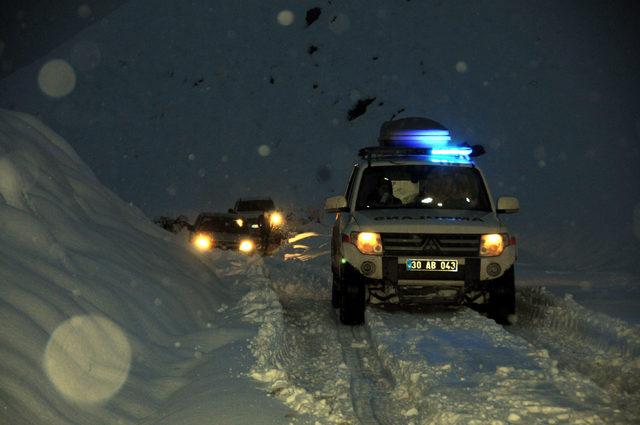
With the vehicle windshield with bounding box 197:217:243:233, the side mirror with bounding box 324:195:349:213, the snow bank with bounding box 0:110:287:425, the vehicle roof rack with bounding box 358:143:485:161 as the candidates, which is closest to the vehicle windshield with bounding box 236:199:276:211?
the vehicle windshield with bounding box 197:217:243:233

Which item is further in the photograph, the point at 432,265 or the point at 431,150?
the point at 431,150

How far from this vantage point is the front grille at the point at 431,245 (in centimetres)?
936

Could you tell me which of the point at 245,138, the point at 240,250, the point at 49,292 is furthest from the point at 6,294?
the point at 245,138

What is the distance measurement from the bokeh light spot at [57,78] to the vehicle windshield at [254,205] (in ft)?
152

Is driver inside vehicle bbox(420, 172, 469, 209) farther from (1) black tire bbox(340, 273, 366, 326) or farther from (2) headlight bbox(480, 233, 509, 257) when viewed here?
(1) black tire bbox(340, 273, 366, 326)

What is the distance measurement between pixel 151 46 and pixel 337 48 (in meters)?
18.6

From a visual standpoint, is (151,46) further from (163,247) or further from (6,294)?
(6,294)

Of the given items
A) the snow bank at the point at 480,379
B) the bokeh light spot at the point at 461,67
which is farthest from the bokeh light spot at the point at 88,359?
the bokeh light spot at the point at 461,67

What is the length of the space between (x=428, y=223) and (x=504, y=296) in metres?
1.40

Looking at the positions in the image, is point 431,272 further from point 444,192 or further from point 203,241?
point 203,241

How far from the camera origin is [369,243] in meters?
9.46

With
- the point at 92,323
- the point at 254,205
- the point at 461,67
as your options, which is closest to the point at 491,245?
the point at 92,323

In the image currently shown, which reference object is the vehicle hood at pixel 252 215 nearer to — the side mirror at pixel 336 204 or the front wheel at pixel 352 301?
the side mirror at pixel 336 204

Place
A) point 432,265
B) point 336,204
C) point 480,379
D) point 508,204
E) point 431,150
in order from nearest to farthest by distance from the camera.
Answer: point 480,379 → point 432,265 → point 508,204 → point 336,204 → point 431,150
